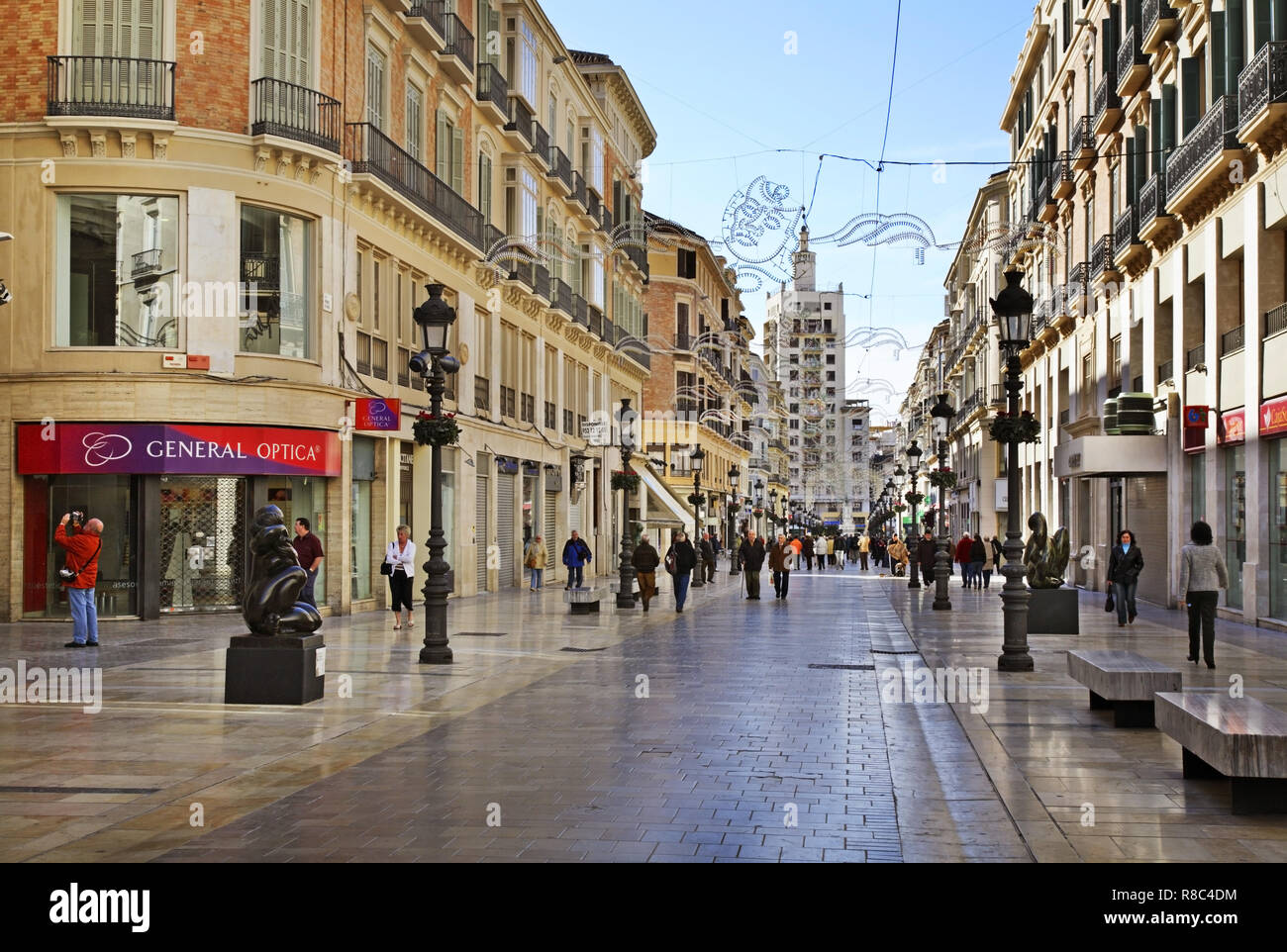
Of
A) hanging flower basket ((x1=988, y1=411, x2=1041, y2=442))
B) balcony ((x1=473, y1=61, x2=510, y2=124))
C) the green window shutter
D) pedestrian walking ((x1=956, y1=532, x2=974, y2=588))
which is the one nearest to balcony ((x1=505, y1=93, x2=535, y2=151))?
balcony ((x1=473, y1=61, x2=510, y2=124))

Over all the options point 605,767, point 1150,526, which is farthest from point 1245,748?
point 1150,526

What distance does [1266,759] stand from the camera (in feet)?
24.2

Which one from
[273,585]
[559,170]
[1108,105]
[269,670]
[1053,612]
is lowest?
[1053,612]

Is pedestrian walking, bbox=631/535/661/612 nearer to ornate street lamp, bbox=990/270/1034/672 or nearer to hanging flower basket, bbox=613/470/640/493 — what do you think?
hanging flower basket, bbox=613/470/640/493

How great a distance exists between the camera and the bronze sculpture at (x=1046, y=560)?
2094cm

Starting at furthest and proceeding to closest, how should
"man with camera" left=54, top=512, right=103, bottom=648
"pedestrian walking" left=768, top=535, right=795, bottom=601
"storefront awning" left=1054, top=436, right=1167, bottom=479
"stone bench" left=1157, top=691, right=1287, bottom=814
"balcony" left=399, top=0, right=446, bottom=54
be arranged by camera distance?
"pedestrian walking" left=768, top=535, right=795, bottom=601 → "balcony" left=399, top=0, right=446, bottom=54 → "storefront awning" left=1054, top=436, right=1167, bottom=479 → "man with camera" left=54, top=512, right=103, bottom=648 → "stone bench" left=1157, top=691, right=1287, bottom=814

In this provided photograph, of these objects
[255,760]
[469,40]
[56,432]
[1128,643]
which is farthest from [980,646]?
[469,40]

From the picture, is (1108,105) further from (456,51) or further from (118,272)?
(118,272)

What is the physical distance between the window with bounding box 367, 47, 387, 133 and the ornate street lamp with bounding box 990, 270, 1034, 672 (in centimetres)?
1476

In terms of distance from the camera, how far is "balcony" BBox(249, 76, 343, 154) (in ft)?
73.6

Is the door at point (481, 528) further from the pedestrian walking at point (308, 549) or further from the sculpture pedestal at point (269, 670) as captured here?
the sculpture pedestal at point (269, 670)

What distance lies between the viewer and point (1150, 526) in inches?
1147

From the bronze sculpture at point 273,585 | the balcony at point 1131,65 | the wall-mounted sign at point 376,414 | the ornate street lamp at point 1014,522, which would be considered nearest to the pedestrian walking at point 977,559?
the balcony at point 1131,65

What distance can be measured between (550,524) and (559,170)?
36.4 ft
